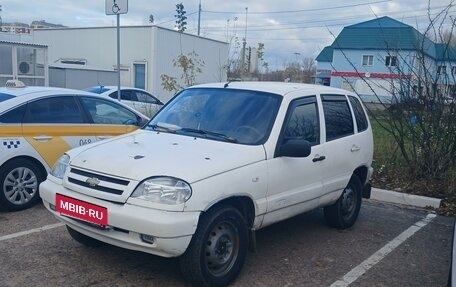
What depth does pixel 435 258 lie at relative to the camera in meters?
5.09

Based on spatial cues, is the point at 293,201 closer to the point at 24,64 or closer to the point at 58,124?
the point at 58,124

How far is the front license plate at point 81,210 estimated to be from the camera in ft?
12.0

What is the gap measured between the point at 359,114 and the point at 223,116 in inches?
90.8

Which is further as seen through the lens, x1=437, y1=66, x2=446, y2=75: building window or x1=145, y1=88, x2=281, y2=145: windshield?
x1=437, y1=66, x2=446, y2=75: building window

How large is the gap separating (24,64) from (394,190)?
14.2 m

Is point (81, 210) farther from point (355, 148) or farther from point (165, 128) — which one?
point (355, 148)

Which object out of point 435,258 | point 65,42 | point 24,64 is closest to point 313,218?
point 435,258

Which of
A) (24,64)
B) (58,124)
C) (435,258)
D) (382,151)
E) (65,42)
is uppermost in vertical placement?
(65,42)

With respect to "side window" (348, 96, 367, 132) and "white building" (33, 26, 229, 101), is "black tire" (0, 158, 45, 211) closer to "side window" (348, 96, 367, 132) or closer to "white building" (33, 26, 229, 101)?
"side window" (348, 96, 367, 132)

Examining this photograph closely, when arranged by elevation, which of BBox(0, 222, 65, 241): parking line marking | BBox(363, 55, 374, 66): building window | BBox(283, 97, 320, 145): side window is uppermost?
BBox(363, 55, 374, 66): building window

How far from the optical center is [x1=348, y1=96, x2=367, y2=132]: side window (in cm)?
600

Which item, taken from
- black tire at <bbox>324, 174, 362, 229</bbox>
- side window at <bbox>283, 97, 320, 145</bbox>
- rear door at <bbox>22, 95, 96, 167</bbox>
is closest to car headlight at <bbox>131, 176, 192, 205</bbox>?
side window at <bbox>283, 97, 320, 145</bbox>

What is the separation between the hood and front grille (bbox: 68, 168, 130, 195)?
5 cm

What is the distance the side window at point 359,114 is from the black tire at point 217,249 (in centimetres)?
269
